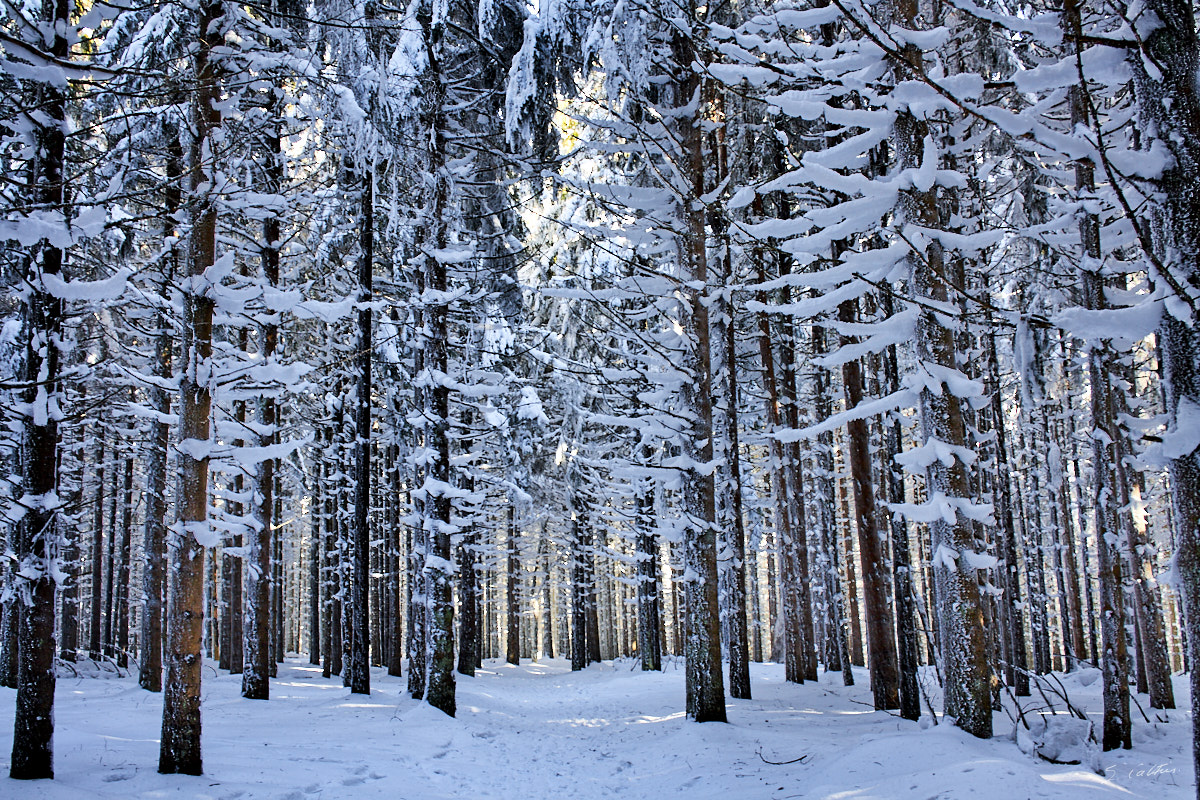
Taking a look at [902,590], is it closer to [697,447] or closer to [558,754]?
[697,447]

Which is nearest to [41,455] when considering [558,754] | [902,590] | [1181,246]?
[558,754]

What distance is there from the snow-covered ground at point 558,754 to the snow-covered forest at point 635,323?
0.10m

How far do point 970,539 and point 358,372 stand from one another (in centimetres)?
1257

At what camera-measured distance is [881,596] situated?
10.5 metres

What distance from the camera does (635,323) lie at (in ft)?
40.4

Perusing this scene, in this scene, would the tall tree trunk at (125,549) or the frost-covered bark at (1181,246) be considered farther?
the tall tree trunk at (125,549)

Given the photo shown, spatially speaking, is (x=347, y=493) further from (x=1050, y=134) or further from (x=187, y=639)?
(x=1050, y=134)

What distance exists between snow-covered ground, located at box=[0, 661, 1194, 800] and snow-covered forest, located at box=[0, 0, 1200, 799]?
10cm

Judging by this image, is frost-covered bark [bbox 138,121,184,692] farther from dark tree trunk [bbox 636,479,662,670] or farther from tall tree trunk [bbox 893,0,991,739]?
tall tree trunk [bbox 893,0,991,739]

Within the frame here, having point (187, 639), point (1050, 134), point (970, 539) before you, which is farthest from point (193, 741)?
point (1050, 134)

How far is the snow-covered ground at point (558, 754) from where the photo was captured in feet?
18.3

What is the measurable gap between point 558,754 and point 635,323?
288 inches

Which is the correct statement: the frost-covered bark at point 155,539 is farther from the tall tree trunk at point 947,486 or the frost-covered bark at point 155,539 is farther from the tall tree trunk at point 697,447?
the tall tree trunk at point 947,486

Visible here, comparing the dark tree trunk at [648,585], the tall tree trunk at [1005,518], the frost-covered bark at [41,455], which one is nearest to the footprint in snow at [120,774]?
the frost-covered bark at [41,455]
